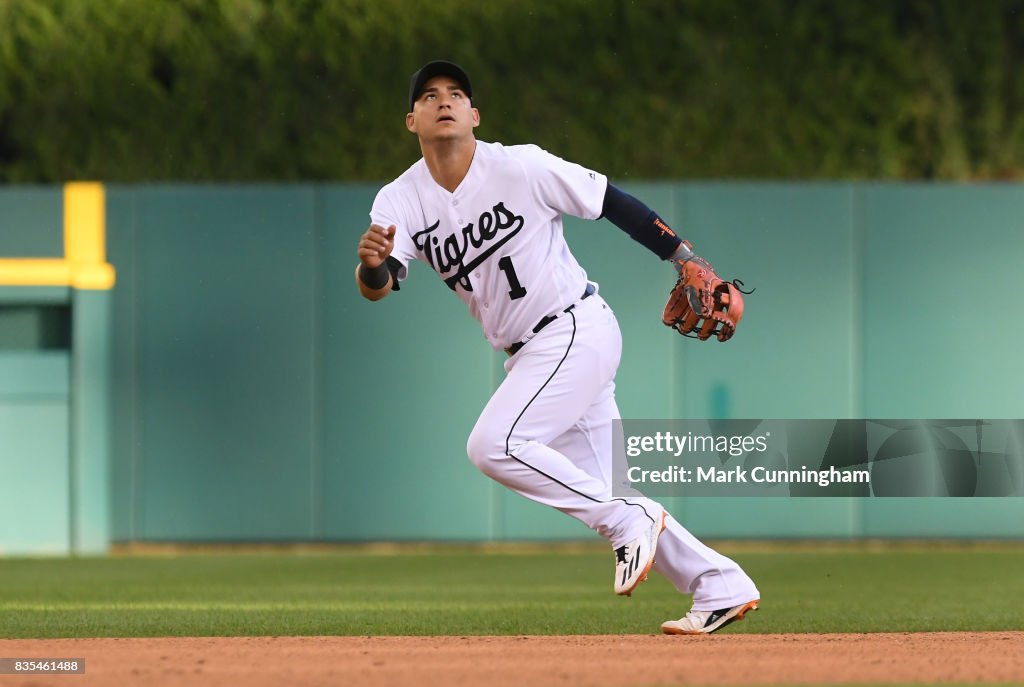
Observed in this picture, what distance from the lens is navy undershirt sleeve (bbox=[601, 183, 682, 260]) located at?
5.11 metres

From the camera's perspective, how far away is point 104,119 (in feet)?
36.0

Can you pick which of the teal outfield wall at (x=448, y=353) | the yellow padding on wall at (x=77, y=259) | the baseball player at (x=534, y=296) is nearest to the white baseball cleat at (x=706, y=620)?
the baseball player at (x=534, y=296)

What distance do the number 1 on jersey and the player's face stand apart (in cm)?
40

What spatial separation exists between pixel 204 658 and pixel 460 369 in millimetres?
4815

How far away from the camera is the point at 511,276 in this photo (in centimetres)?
504

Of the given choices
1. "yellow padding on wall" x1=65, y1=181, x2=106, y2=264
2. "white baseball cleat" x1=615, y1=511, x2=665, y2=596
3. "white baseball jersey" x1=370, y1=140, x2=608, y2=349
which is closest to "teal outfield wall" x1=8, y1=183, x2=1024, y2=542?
"yellow padding on wall" x1=65, y1=181, x2=106, y2=264

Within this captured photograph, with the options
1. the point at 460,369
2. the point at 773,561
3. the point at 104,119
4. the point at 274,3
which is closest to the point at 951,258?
the point at 773,561

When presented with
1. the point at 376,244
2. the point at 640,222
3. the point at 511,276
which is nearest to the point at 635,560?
the point at 511,276

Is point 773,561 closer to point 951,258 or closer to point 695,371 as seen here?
point 695,371

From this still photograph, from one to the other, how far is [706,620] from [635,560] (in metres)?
0.50

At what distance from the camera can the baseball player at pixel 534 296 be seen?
4941 millimetres

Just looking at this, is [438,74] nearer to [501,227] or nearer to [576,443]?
[501,227]

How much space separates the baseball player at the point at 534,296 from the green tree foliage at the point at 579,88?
5543 mm

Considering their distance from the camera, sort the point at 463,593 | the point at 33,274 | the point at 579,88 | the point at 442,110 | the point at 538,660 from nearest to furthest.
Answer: the point at 538,660
the point at 442,110
the point at 463,593
the point at 33,274
the point at 579,88
